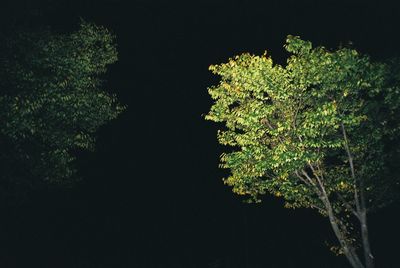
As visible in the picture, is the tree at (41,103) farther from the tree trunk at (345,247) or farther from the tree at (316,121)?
the tree trunk at (345,247)

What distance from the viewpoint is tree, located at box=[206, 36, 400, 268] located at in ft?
55.7

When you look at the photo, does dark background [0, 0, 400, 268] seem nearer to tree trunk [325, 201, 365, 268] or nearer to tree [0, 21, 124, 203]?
tree [0, 21, 124, 203]

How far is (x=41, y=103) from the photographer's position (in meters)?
18.9

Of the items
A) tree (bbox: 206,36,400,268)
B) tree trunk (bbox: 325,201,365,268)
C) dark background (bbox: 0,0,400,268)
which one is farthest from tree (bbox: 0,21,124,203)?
tree trunk (bbox: 325,201,365,268)

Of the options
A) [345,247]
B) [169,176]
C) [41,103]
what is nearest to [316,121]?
[345,247]

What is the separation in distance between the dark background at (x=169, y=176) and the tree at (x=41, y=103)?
209cm

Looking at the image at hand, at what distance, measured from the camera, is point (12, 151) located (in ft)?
61.5

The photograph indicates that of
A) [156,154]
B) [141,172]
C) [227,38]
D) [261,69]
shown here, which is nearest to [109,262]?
[141,172]

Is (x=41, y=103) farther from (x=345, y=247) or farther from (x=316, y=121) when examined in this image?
(x=345, y=247)

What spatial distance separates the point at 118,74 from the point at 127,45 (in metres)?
4.34

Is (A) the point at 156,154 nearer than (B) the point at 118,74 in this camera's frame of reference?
Yes

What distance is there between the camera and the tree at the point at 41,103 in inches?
728

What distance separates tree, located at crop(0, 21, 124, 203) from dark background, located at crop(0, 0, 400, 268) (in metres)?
2.09

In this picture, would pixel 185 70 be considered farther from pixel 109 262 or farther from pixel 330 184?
pixel 330 184
